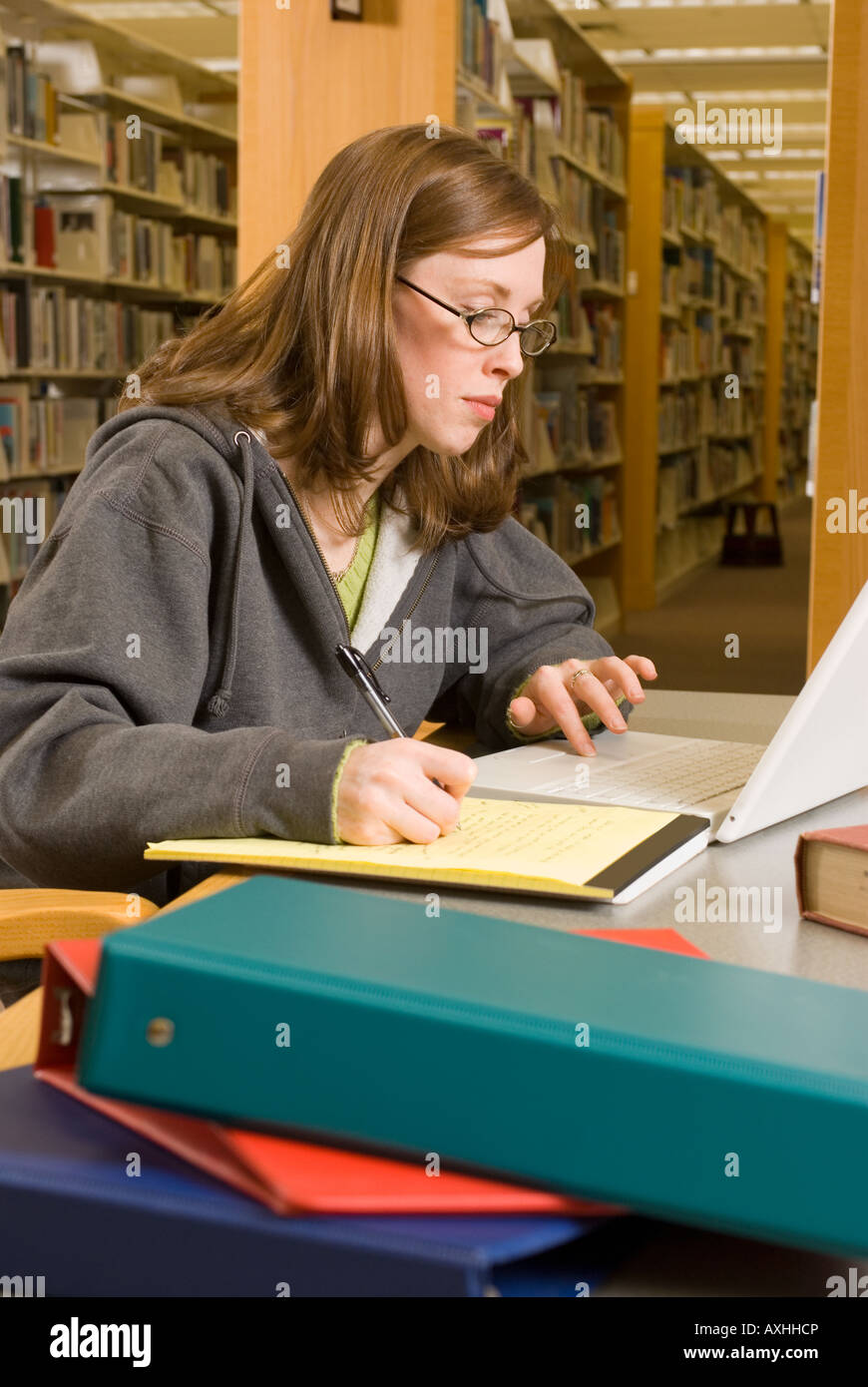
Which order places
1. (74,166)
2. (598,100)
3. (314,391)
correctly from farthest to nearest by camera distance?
Result: (598,100), (74,166), (314,391)

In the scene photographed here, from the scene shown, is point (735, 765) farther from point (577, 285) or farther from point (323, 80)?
point (577, 285)

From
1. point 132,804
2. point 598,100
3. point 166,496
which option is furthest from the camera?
point 598,100

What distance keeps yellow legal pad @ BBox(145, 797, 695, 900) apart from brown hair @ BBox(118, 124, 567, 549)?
1.43 ft

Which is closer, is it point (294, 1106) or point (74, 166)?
point (294, 1106)

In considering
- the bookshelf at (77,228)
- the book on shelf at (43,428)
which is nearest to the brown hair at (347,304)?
the bookshelf at (77,228)

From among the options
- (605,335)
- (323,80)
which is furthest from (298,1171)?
(605,335)

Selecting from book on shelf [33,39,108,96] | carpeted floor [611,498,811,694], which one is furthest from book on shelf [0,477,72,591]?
carpeted floor [611,498,811,694]

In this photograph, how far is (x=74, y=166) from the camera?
4707 millimetres

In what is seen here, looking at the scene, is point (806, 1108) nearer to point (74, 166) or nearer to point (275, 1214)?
point (275, 1214)

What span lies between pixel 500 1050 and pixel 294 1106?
7cm

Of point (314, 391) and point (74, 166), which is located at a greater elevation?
point (74, 166)

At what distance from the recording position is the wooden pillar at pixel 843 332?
258cm

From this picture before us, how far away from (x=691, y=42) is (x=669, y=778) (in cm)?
740
